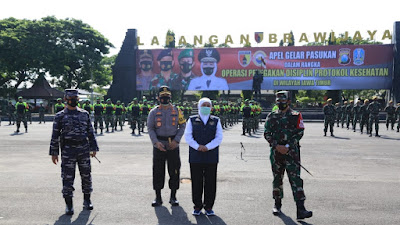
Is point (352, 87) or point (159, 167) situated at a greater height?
point (352, 87)

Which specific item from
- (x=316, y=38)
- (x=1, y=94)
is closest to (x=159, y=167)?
(x=316, y=38)

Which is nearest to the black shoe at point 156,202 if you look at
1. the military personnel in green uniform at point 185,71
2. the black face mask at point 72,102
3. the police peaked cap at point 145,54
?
the black face mask at point 72,102

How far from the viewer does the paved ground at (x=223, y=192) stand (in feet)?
17.0

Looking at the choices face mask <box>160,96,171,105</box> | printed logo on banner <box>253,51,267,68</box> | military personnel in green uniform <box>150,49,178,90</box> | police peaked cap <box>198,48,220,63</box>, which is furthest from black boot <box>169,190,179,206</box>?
military personnel in green uniform <box>150,49,178,90</box>

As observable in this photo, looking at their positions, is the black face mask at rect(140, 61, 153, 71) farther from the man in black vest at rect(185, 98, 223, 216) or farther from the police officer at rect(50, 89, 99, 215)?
the man in black vest at rect(185, 98, 223, 216)

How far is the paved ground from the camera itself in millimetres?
5195

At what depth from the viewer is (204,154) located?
533 centimetres

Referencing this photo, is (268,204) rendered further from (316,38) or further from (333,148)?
(316,38)

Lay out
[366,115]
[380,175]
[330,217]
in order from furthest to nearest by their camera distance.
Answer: [366,115]
[380,175]
[330,217]

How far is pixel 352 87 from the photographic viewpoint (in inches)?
1559

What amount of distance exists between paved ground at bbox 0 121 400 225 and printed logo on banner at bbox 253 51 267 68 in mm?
30195

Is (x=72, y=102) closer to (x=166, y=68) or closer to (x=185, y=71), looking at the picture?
(x=185, y=71)

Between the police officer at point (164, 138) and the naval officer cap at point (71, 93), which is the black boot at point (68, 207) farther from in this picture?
the naval officer cap at point (71, 93)

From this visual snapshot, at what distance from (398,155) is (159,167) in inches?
341
